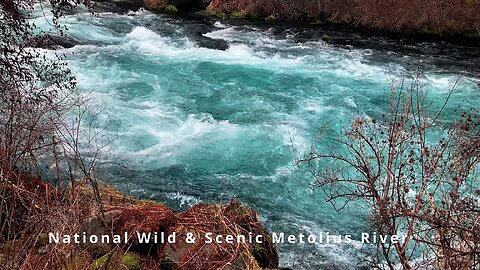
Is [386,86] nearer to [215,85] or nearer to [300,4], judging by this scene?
[215,85]

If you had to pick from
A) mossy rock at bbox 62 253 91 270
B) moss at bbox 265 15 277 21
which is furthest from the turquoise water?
mossy rock at bbox 62 253 91 270

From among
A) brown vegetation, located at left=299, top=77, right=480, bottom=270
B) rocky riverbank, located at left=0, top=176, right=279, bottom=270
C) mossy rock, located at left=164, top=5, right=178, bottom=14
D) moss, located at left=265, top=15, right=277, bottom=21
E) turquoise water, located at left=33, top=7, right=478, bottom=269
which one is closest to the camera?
rocky riverbank, located at left=0, top=176, right=279, bottom=270

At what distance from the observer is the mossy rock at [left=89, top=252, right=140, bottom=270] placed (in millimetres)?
4418

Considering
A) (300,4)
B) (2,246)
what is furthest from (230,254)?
(300,4)

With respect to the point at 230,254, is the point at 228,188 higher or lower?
lower

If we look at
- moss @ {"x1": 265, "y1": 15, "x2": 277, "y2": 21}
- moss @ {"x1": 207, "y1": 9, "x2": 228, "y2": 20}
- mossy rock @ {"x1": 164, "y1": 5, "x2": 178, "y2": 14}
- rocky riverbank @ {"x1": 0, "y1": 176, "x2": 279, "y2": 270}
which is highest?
rocky riverbank @ {"x1": 0, "y1": 176, "x2": 279, "y2": 270}

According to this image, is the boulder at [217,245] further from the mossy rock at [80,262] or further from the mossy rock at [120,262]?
the mossy rock at [80,262]

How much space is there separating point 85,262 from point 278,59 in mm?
12306

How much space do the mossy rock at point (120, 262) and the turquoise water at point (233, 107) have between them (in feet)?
8.46

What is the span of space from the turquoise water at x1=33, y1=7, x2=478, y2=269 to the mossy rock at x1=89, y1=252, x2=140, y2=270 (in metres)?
2.58

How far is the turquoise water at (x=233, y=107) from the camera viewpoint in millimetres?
8430

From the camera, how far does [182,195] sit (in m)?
8.50

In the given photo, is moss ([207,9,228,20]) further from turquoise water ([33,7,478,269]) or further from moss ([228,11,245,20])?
turquoise water ([33,7,478,269])

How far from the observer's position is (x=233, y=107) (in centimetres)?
1234
